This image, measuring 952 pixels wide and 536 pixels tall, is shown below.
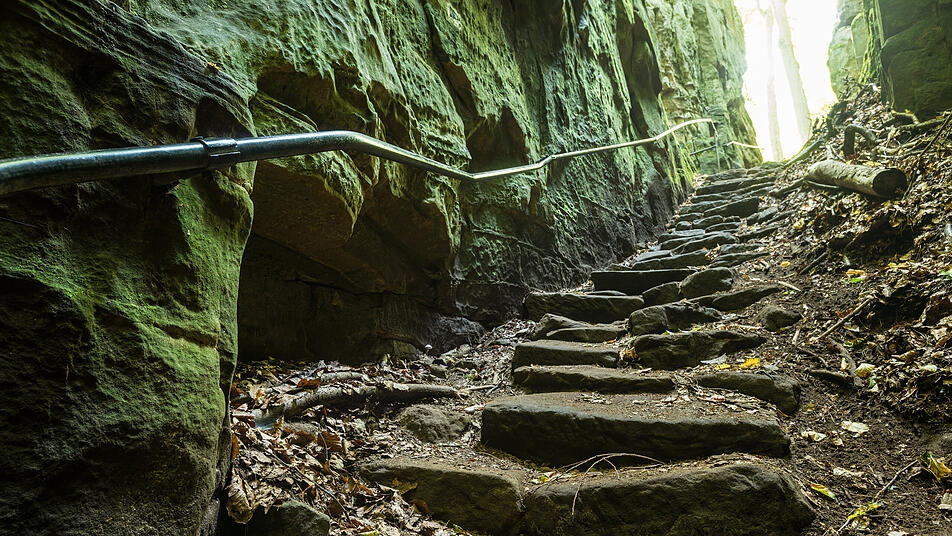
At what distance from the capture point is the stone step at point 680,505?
6.35ft

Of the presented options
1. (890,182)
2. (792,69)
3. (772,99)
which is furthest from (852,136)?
(772,99)

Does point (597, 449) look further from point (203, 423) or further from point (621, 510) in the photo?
point (203, 423)

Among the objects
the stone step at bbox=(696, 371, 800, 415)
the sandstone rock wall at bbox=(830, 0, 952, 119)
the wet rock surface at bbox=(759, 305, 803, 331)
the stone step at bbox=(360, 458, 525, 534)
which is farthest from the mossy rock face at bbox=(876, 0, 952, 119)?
the stone step at bbox=(360, 458, 525, 534)

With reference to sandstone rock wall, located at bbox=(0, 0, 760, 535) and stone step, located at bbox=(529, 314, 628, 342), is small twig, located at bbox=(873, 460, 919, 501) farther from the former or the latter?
sandstone rock wall, located at bbox=(0, 0, 760, 535)

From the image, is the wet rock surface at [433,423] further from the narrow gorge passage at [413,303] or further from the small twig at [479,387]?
the small twig at [479,387]

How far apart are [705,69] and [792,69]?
350 inches

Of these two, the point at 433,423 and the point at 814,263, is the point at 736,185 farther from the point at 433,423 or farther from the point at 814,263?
the point at 433,423

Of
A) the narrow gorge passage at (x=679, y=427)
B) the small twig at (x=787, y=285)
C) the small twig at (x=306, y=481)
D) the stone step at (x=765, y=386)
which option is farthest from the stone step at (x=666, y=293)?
the small twig at (x=306, y=481)

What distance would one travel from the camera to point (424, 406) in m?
3.11

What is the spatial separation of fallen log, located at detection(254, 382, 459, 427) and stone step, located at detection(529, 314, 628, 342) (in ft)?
4.48

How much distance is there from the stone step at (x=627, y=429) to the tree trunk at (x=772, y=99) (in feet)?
74.0

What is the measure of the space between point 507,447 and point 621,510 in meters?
0.81

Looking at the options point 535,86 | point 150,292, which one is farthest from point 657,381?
point 535,86

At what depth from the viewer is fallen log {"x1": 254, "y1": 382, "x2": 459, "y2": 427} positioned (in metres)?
2.37
